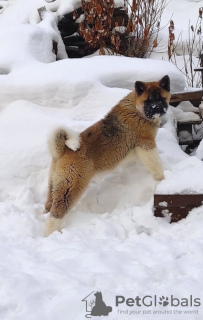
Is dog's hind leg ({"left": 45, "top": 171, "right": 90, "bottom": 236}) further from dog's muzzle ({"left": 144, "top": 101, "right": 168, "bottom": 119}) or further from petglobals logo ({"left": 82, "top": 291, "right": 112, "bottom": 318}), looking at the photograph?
petglobals logo ({"left": 82, "top": 291, "right": 112, "bottom": 318})

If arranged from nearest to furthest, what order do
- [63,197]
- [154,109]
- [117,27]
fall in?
[63,197] → [154,109] → [117,27]

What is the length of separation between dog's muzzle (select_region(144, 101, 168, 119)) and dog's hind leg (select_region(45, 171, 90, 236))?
0.85 m

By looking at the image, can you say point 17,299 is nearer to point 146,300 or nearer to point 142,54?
point 146,300

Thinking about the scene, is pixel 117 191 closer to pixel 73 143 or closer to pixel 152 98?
pixel 73 143

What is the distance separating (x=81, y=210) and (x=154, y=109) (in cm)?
111

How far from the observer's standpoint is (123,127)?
366 centimetres

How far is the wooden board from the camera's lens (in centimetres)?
323

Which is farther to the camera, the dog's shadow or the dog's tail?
the dog's shadow

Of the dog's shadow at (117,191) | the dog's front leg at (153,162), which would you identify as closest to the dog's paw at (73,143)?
the dog's shadow at (117,191)

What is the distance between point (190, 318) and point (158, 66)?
3.67 m

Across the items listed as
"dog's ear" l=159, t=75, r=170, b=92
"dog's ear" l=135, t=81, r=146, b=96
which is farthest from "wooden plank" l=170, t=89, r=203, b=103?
"dog's ear" l=135, t=81, r=146, b=96

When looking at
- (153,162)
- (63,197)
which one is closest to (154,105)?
(153,162)

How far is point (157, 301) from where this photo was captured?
2.04 meters

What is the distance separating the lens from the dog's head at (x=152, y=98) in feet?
11.6
